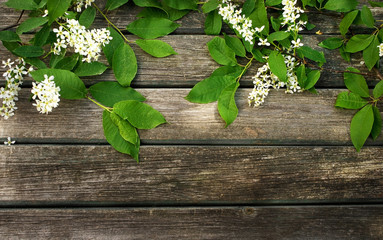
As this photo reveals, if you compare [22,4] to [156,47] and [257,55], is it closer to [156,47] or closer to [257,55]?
[156,47]

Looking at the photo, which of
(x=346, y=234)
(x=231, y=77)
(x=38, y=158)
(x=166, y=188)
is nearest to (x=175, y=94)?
(x=231, y=77)

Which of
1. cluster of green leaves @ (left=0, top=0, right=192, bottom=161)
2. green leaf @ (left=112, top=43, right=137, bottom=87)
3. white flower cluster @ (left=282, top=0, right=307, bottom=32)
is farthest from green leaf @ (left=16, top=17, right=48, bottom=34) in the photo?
white flower cluster @ (left=282, top=0, right=307, bottom=32)

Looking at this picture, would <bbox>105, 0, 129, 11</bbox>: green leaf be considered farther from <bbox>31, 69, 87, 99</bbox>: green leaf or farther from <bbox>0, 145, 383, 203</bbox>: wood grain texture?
<bbox>0, 145, 383, 203</bbox>: wood grain texture

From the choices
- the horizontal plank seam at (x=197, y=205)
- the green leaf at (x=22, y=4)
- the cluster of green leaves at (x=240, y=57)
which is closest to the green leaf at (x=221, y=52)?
the cluster of green leaves at (x=240, y=57)

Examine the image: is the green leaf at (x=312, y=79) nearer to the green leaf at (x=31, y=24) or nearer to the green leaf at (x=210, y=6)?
the green leaf at (x=210, y=6)

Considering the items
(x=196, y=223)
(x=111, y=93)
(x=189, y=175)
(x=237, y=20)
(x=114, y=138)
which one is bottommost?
(x=196, y=223)

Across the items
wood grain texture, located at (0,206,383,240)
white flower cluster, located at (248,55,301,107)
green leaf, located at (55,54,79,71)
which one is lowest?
wood grain texture, located at (0,206,383,240)

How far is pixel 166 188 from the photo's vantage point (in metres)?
0.99

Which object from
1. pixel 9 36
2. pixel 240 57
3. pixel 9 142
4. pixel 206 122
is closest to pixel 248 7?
pixel 240 57

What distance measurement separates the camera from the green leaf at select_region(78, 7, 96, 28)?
998 mm

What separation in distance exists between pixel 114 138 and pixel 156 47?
30 cm

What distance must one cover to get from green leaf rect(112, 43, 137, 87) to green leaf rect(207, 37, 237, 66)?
239 mm

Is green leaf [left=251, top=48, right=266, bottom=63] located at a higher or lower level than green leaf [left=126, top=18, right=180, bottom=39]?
lower

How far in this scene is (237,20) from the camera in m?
0.98
